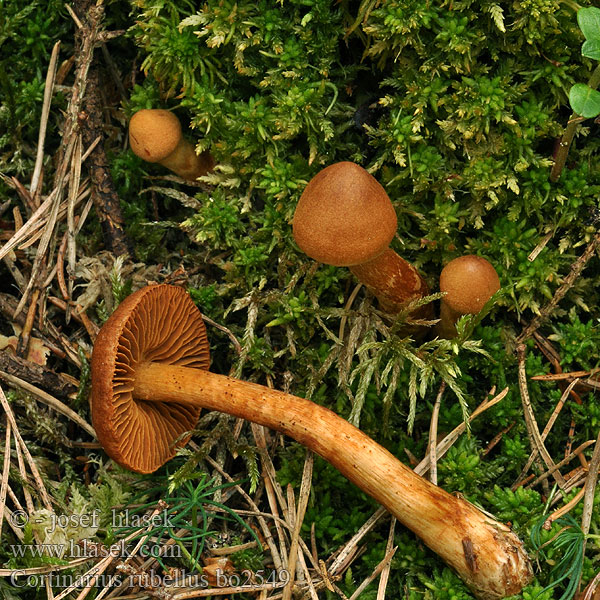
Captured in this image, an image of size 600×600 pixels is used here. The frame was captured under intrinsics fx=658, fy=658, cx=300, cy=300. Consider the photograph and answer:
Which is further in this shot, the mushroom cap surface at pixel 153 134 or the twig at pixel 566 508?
the mushroom cap surface at pixel 153 134

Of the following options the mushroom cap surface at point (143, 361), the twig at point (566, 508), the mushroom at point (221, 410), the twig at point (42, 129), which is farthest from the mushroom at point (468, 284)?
→ the twig at point (42, 129)

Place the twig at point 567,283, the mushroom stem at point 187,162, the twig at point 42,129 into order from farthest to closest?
1. the twig at point 42,129
2. the mushroom stem at point 187,162
3. the twig at point 567,283

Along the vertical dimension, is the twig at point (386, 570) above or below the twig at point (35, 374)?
below

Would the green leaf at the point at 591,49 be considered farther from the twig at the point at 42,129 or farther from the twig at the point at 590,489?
the twig at the point at 42,129

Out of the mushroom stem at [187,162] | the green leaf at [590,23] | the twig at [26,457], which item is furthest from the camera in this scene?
the mushroom stem at [187,162]

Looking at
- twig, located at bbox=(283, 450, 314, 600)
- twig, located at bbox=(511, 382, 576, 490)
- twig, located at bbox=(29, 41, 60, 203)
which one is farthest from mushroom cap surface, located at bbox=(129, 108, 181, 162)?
twig, located at bbox=(511, 382, 576, 490)

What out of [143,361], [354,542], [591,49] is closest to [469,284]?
[591,49]

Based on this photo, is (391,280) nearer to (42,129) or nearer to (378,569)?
(378,569)
